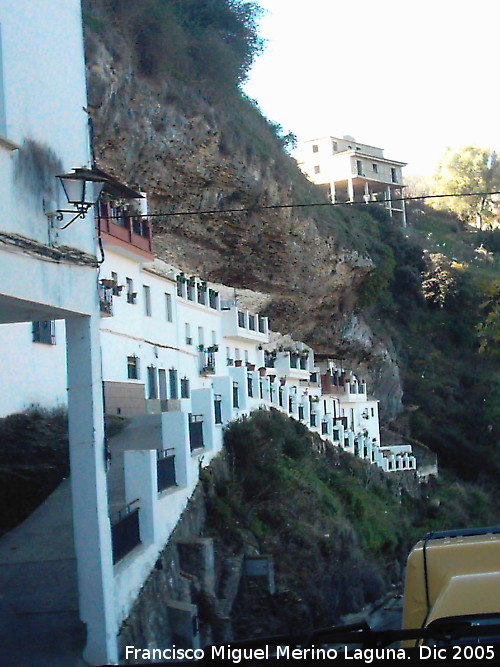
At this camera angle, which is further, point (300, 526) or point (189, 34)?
point (189, 34)

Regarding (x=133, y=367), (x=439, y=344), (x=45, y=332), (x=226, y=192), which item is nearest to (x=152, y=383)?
(x=133, y=367)

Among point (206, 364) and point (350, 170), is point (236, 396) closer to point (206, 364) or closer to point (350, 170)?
point (206, 364)

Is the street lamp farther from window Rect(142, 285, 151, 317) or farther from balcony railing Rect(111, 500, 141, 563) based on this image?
window Rect(142, 285, 151, 317)

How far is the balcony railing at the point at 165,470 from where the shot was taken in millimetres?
11484

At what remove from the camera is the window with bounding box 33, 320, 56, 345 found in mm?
16438

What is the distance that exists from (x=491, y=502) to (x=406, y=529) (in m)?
13.6

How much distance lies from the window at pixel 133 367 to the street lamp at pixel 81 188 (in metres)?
13.0

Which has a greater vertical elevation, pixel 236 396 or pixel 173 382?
pixel 173 382

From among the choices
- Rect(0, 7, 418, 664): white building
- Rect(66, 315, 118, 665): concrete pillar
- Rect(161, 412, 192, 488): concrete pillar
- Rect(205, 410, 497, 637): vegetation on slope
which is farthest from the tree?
Rect(66, 315, 118, 665): concrete pillar

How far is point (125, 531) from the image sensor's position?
389 inches

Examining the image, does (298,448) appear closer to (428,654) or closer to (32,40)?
(32,40)

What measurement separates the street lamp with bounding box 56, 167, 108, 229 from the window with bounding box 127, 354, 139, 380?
1298 cm

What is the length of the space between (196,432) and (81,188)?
627 cm

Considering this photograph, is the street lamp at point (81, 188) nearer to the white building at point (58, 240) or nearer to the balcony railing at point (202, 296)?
the white building at point (58, 240)
